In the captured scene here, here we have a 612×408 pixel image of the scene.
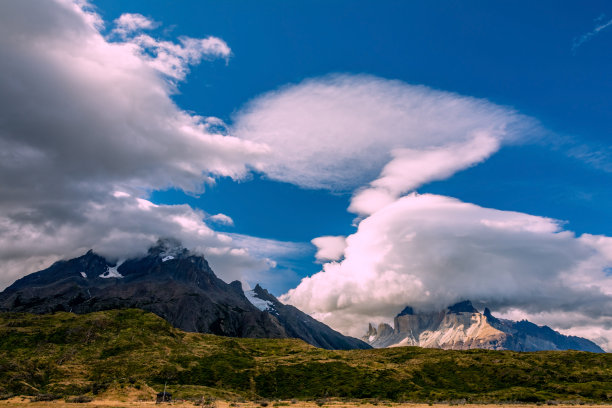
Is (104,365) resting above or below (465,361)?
below

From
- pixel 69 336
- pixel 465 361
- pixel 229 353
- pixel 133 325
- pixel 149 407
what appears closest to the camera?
pixel 149 407

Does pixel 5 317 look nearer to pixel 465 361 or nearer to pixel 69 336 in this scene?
pixel 69 336

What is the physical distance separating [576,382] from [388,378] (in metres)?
51.0

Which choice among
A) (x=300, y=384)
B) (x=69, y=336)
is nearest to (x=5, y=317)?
(x=69, y=336)

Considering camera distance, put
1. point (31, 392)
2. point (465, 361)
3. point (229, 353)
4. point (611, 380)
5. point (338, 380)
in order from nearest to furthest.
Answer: point (31, 392)
point (611, 380)
point (338, 380)
point (465, 361)
point (229, 353)

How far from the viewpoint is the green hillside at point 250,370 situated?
98562mm

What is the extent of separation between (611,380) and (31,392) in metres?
145

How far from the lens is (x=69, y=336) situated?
473ft

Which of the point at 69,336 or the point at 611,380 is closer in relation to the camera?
the point at 611,380

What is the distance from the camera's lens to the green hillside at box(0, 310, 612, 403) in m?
98.6

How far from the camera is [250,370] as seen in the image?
5138 inches

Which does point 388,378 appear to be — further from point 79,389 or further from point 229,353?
point 79,389

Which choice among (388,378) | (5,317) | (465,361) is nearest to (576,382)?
(465,361)

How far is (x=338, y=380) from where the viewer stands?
384 feet
